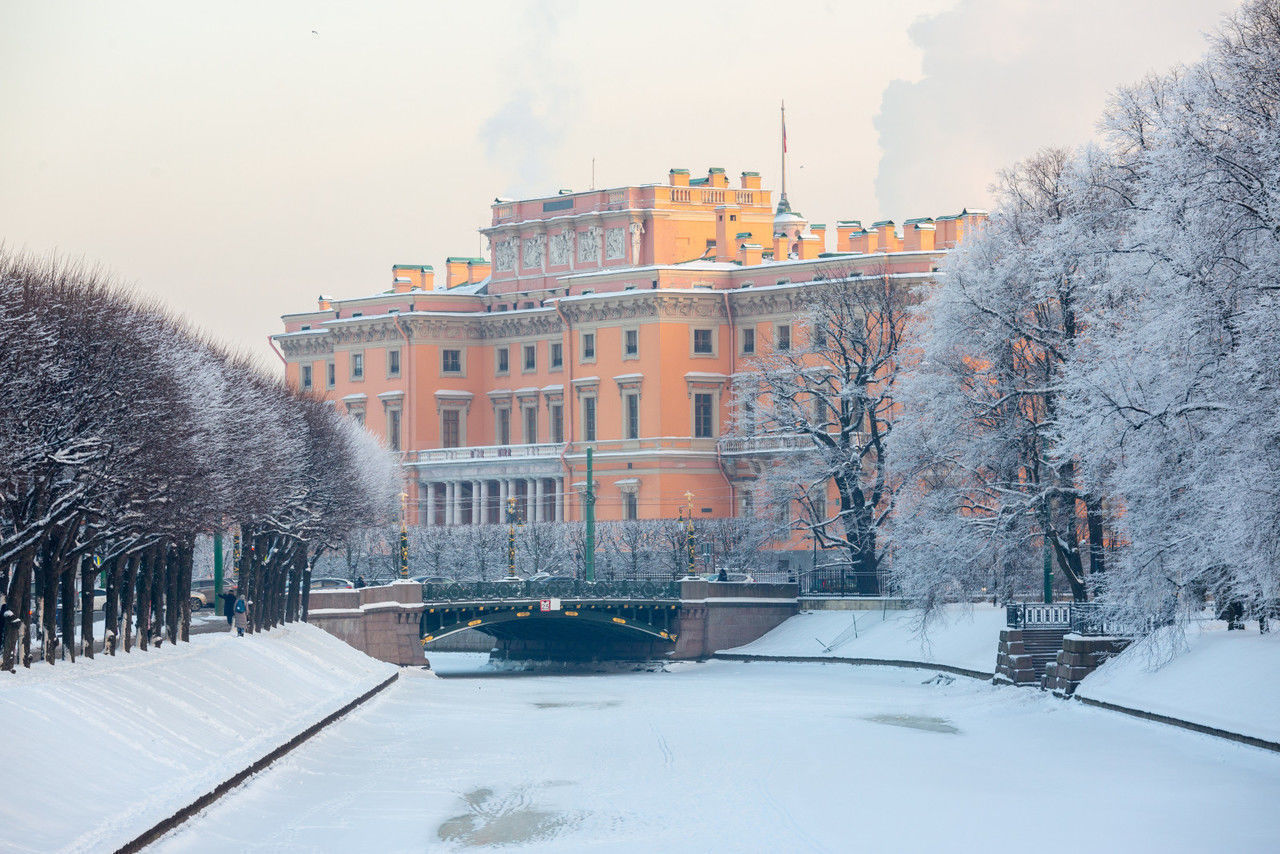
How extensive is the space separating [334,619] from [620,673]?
35.0 feet

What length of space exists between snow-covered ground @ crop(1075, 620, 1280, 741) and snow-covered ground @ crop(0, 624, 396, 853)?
49.9 ft

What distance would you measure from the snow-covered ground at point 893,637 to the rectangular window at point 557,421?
34013 mm

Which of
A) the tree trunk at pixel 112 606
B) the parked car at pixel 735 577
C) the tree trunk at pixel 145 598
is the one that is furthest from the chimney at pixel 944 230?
the tree trunk at pixel 112 606

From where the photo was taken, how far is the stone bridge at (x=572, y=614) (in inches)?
2699

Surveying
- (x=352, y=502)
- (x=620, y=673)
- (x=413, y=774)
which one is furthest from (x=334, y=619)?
(x=413, y=774)

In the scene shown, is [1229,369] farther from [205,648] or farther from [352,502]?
[352,502]

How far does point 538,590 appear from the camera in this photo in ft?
238

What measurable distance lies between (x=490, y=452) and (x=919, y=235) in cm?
2430

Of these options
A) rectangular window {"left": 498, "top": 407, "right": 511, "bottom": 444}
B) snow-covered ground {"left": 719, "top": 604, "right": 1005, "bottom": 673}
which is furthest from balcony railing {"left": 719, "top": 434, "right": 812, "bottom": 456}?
snow-covered ground {"left": 719, "top": 604, "right": 1005, "bottom": 673}

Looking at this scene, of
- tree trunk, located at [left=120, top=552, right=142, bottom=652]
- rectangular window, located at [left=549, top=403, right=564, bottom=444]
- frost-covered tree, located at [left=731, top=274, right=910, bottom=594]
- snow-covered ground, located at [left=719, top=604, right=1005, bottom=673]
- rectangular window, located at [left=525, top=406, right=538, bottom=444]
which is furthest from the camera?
rectangular window, located at [left=525, top=406, right=538, bottom=444]

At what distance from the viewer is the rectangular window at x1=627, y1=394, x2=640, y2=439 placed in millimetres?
102125

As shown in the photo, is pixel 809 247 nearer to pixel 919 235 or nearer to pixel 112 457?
pixel 919 235

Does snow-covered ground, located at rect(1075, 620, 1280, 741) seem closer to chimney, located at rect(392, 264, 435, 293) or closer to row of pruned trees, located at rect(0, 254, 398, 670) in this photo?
row of pruned trees, located at rect(0, 254, 398, 670)

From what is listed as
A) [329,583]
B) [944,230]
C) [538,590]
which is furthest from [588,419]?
[538,590]
